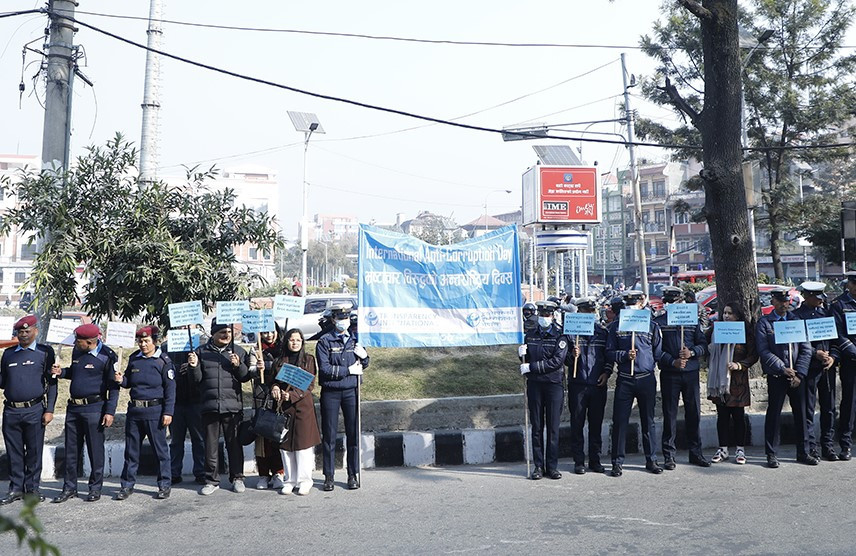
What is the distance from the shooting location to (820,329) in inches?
326

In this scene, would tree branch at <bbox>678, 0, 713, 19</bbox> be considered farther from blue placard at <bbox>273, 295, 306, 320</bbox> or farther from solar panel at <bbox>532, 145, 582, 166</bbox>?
solar panel at <bbox>532, 145, 582, 166</bbox>

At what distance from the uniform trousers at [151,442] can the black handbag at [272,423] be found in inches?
35.6

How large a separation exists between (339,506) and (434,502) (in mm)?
868

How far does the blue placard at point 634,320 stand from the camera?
8109 millimetres

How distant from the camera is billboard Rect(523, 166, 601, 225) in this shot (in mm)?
27859

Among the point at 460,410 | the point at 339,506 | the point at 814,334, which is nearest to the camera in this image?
the point at 339,506

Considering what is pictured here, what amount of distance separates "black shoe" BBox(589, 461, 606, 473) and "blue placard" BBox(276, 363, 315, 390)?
10.6ft

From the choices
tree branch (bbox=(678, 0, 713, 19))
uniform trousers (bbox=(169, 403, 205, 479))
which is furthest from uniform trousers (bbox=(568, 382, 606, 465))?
tree branch (bbox=(678, 0, 713, 19))

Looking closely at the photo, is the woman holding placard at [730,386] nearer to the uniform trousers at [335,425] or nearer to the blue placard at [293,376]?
the uniform trousers at [335,425]

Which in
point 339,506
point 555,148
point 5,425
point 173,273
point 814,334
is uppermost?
point 555,148

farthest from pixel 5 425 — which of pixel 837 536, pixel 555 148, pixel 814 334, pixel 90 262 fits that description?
pixel 555 148

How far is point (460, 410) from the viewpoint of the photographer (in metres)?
9.74

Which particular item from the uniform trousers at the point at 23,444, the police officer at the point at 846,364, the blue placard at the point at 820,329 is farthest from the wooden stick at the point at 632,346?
the uniform trousers at the point at 23,444

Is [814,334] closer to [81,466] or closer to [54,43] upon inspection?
[81,466]
